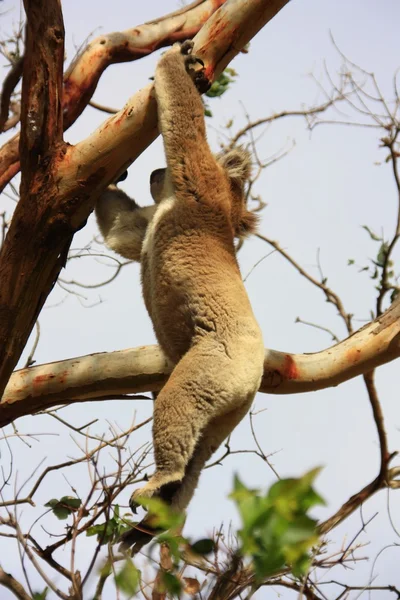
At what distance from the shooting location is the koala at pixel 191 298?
3422 mm

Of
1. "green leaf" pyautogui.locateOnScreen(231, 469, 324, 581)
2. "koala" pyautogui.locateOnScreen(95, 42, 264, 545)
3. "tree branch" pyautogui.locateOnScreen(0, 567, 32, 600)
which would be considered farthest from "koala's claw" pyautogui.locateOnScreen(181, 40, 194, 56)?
"green leaf" pyautogui.locateOnScreen(231, 469, 324, 581)

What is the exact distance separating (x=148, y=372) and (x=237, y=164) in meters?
1.33

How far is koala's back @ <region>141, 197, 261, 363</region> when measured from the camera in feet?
12.1

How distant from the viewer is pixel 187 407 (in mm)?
3410

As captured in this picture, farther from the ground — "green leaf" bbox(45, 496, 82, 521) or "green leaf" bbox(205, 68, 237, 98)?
"green leaf" bbox(205, 68, 237, 98)

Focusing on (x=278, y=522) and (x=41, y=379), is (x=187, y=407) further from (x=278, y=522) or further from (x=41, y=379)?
(x=278, y=522)

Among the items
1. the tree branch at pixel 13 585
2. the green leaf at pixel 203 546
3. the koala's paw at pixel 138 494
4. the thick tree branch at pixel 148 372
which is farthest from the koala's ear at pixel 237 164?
the green leaf at pixel 203 546

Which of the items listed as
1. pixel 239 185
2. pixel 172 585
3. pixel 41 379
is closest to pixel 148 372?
pixel 41 379

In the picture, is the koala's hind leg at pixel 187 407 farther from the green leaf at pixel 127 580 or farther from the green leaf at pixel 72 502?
the green leaf at pixel 127 580

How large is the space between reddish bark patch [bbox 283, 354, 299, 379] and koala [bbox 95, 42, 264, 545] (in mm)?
937

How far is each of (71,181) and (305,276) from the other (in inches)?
125

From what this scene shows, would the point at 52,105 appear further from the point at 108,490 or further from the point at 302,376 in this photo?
the point at 302,376

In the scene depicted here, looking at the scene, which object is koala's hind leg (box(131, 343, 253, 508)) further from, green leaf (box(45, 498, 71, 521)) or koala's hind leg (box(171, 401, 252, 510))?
green leaf (box(45, 498, 71, 521))

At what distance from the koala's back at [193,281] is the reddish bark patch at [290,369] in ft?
3.26
